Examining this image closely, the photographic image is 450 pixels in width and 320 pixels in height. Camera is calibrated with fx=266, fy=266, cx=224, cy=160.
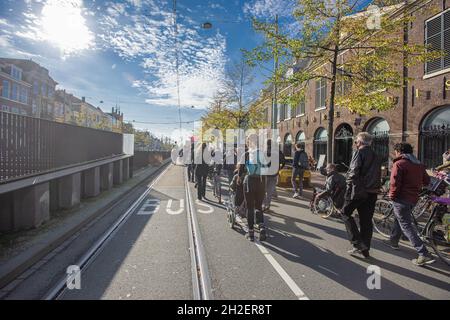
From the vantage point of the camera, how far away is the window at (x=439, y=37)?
446 inches

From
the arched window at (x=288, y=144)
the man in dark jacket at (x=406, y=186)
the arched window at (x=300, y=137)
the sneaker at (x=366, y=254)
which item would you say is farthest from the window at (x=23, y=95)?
the man in dark jacket at (x=406, y=186)

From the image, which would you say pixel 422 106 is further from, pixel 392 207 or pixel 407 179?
pixel 407 179

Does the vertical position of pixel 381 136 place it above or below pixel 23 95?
below

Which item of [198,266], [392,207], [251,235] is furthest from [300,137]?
[198,266]

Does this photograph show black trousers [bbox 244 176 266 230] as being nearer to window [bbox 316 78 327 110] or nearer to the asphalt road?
the asphalt road

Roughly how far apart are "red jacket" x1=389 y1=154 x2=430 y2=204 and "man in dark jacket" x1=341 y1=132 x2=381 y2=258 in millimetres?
350

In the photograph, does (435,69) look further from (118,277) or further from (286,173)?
(118,277)

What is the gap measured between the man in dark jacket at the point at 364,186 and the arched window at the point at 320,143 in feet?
55.7

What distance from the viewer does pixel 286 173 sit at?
11.6 metres

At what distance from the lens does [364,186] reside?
161 inches

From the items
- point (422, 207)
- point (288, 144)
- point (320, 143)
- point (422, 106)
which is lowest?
point (422, 207)

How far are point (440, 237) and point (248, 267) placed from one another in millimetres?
3429

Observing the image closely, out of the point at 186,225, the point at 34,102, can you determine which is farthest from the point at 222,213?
the point at 34,102

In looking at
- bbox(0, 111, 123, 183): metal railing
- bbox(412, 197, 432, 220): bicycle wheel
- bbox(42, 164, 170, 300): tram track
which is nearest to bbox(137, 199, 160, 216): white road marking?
bbox(42, 164, 170, 300): tram track
